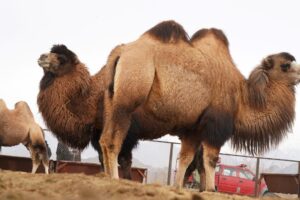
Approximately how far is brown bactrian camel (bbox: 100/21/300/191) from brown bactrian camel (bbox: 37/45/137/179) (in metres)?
0.93

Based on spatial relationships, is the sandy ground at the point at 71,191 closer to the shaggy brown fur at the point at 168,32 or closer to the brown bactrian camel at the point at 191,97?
the brown bactrian camel at the point at 191,97

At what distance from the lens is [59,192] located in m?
4.41

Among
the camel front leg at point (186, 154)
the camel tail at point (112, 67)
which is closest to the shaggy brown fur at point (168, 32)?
the camel tail at point (112, 67)

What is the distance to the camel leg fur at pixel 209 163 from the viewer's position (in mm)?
7785

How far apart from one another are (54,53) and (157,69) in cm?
226

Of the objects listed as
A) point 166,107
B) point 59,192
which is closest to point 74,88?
point 166,107

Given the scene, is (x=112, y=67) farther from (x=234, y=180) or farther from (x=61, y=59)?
(x=234, y=180)

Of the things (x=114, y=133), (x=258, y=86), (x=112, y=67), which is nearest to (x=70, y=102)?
(x=112, y=67)

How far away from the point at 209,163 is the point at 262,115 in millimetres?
1453

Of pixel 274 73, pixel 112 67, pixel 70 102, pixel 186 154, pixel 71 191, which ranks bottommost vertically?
pixel 71 191

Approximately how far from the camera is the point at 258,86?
348 inches

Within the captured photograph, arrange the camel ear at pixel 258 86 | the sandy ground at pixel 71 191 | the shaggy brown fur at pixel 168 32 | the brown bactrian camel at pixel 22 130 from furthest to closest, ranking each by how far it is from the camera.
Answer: the brown bactrian camel at pixel 22 130 < the camel ear at pixel 258 86 < the shaggy brown fur at pixel 168 32 < the sandy ground at pixel 71 191

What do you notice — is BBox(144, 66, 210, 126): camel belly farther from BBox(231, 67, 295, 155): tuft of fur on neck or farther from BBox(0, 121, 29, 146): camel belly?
BBox(0, 121, 29, 146): camel belly

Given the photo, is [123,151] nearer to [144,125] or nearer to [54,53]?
[144,125]
